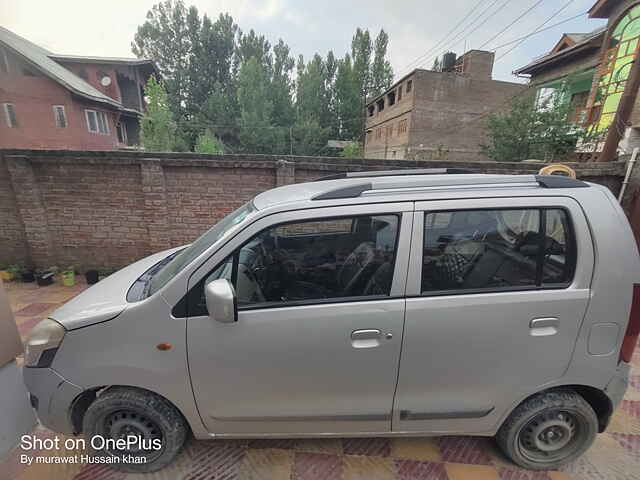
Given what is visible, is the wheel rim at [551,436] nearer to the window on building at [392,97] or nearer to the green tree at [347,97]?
the window on building at [392,97]

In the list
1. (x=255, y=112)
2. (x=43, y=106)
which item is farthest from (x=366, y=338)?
(x=255, y=112)

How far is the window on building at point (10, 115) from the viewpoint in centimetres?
1812

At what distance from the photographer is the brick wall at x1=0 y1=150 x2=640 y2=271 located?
185 inches

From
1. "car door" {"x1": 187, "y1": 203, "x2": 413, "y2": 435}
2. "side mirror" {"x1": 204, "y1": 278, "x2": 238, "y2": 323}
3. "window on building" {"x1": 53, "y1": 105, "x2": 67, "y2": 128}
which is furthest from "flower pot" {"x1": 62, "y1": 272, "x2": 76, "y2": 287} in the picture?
"window on building" {"x1": 53, "y1": 105, "x2": 67, "y2": 128}

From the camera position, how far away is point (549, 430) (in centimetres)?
185

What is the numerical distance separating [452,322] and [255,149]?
30.9m

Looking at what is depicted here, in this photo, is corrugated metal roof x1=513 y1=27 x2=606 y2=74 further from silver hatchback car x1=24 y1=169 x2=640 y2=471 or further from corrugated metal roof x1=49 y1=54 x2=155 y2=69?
corrugated metal roof x1=49 y1=54 x2=155 y2=69

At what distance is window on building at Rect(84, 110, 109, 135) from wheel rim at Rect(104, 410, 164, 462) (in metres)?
25.8

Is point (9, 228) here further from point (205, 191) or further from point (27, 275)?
point (205, 191)

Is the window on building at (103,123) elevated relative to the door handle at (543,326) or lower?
elevated

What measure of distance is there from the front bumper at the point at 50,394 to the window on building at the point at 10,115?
26263mm

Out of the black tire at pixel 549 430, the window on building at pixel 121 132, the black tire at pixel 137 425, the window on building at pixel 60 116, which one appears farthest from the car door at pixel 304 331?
the window on building at pixel 121 132

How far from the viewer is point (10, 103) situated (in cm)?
1827

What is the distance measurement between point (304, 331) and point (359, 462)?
3.78 feet
